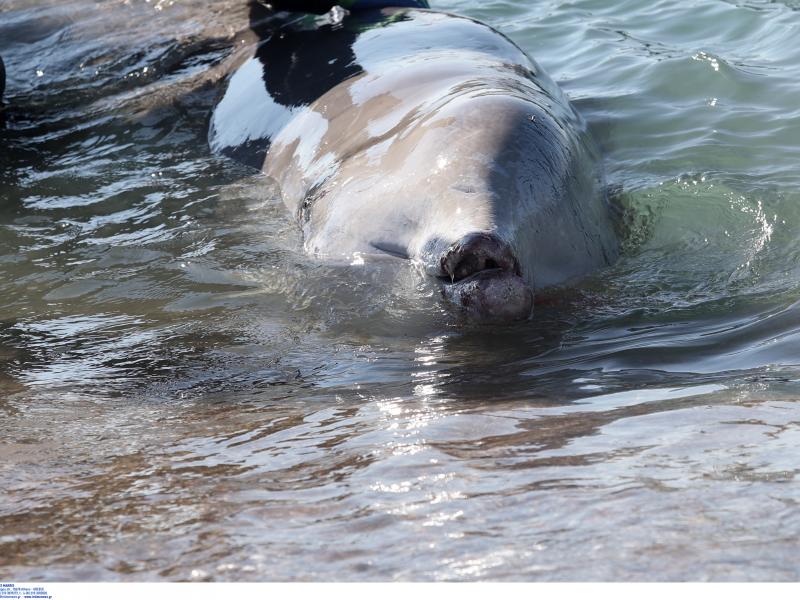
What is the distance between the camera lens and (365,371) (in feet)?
10.6

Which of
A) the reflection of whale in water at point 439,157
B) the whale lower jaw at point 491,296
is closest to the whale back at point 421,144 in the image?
the reflection of whale in water at point 439,157

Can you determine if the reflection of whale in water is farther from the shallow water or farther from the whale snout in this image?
the shallow water

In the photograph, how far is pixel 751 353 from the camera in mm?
3336

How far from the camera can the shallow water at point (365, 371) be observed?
1.78 metres

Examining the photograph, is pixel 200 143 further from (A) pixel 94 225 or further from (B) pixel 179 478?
(B) pixel 179 478

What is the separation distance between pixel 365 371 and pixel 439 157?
0.91 metres

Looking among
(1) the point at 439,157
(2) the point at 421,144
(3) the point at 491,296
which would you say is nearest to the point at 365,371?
(3) the point at 491,296

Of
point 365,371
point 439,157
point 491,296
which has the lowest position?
point 365,371

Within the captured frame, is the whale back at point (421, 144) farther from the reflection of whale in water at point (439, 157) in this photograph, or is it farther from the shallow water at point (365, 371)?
the shallow water at point (365, 371)

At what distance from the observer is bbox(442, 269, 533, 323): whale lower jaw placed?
132 inches

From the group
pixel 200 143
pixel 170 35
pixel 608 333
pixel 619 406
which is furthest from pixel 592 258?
pixel 170 35

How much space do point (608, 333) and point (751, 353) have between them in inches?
18.2

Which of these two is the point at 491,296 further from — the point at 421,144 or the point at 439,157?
the point at 421,144

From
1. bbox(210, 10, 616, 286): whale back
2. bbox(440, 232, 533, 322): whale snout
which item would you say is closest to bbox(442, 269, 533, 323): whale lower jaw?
bbox(440, 232, 533, 322): whale snout
